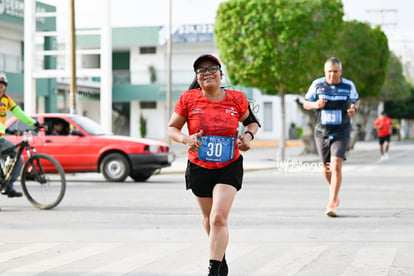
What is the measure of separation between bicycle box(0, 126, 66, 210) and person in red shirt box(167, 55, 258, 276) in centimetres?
536

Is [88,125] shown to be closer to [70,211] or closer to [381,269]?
[70,211]

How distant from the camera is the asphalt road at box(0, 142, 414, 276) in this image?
6645 millimetres

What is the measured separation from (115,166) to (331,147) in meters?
7.45

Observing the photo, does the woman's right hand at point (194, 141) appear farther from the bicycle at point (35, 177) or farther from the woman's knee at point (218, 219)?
the bicycle at point (35, 177)

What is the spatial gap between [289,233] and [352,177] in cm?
1067

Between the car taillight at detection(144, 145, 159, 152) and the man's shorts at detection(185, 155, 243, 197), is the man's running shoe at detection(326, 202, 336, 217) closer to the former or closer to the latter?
the man's shorts at detection(185, 155, 243, 197)

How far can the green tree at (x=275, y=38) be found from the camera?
27.8m

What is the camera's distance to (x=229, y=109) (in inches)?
229

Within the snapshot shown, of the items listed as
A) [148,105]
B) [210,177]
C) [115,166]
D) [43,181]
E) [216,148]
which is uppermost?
[216,148]

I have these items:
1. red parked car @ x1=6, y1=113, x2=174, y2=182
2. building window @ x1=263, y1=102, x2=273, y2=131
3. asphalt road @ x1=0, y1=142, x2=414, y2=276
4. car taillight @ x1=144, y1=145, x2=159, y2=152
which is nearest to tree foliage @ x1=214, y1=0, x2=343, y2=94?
car taillight @ x1=144, y1=145, x2=159, y2=152

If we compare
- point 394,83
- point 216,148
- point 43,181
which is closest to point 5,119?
point 43,181

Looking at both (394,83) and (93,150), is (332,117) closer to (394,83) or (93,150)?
(93,150)

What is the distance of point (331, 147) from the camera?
1023 cm

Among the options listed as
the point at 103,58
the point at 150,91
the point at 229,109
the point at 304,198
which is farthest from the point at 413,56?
the point at 229,109
